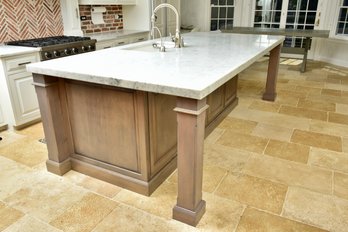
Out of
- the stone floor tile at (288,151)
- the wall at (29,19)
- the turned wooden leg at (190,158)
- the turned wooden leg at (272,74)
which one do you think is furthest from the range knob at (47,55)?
the turned wooden leg at (272,74)

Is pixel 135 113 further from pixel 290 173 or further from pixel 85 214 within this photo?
pixel 290 173

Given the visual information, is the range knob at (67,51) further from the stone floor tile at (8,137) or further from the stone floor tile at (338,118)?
the stone floor tile at (338,118)

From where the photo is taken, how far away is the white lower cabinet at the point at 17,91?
2979mm

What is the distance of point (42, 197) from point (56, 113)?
24.9 inches

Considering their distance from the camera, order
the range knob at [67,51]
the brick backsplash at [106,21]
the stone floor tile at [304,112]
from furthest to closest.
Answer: the brick backsplash at [106,21], the stone floor tile at [304,112], the range knob at [67,51]

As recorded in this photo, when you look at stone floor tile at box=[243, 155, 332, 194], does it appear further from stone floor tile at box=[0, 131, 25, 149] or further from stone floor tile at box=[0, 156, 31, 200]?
stone floor tile at box=[0, 131, 25, 149]

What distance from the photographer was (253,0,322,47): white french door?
6645mm

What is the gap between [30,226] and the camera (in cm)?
185

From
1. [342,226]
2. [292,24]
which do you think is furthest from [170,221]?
[292,24]

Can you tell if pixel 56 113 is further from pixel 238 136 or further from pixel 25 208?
pixel 238 136

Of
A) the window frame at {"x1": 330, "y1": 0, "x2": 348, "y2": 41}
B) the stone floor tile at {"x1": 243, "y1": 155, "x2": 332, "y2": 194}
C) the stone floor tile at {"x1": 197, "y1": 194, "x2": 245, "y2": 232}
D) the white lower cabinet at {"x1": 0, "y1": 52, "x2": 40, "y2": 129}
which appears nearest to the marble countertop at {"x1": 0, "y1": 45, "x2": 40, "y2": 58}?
the white lower cabinet at {"x1": 0, "y1": 52, "x2": 40, "y2": 129}

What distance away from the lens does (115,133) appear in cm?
213

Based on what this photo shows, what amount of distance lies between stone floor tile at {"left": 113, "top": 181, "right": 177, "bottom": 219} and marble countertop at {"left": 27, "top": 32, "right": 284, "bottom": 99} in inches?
34.6

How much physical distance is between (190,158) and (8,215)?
1302 millimetres
